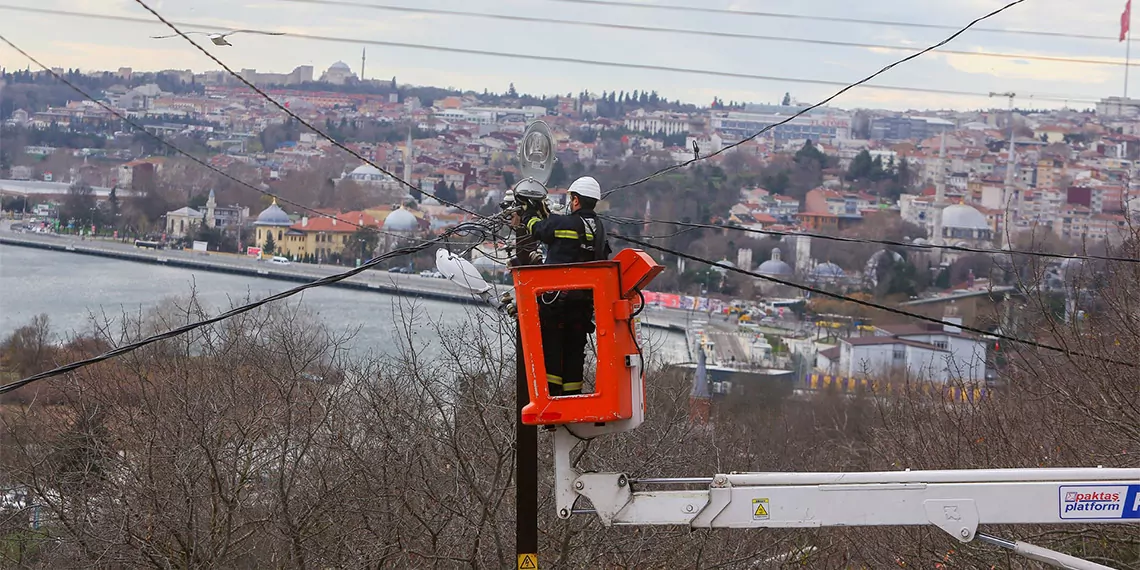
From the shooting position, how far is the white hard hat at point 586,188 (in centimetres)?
875

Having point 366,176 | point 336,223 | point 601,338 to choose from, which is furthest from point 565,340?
point 366,176

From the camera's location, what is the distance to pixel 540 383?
7.80 metres

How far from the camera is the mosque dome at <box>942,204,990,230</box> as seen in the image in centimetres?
11278

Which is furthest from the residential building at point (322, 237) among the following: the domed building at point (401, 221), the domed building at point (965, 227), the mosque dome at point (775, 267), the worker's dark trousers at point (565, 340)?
the domed building at point (965, 227)

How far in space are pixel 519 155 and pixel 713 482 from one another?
3.28m

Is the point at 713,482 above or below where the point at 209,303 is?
above

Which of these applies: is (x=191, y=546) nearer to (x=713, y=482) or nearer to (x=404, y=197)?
(x=713, y=482)

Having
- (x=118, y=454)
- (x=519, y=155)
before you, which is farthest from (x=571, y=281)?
(x=118, y=454)

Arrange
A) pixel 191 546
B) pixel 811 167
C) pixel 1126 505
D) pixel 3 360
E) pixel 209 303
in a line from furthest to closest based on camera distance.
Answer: pixel 811 167, pixel 209 303, pixel 3 360, pixel 191 546, pixel 1126 505

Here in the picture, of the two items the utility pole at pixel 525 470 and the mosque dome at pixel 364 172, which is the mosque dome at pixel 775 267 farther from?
the utility pole at pixel 525 470

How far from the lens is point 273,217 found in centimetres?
6888

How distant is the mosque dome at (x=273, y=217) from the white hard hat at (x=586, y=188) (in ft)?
201

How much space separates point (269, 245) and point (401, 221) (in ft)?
38.5

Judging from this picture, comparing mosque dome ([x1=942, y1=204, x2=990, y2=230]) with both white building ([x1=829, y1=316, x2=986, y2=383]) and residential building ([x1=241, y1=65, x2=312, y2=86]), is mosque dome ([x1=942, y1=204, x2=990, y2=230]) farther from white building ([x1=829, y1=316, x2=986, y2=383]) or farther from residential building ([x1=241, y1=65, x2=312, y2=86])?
residential building ([x1=241, y1=65, x2=312, y2=86])
